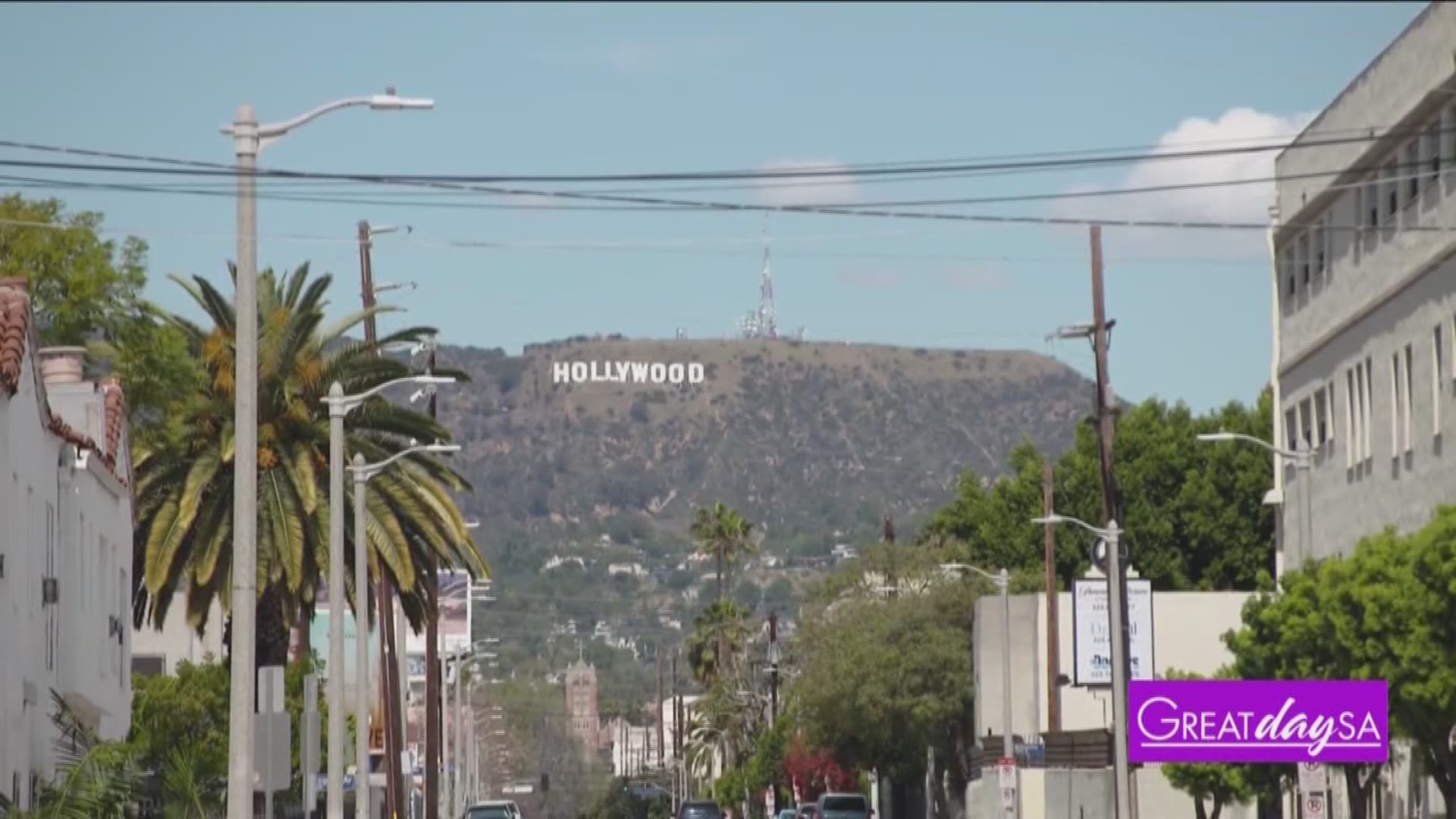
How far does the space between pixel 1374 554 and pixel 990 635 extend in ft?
122

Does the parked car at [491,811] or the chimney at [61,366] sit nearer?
the chimney at [61,366]

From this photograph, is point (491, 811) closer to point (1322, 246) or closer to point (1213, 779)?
point (1213, 779)

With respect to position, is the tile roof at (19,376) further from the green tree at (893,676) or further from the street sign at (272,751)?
the green tree at (893,676)

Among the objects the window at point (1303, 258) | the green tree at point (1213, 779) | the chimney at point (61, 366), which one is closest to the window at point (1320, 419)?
the window at point (1303, 258)

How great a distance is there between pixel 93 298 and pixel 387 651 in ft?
32.4

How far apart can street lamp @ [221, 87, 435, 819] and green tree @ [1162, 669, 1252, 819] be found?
2640 cm

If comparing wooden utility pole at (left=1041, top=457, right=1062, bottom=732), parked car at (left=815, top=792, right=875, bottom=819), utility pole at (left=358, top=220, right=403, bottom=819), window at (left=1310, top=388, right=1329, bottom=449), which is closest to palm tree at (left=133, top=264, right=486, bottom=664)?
utility pole at (left=358, top=220, right=403, bottom=819)

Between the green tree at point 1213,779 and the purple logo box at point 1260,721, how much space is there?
13.7ft

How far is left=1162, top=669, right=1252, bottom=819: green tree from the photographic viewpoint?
4903cm

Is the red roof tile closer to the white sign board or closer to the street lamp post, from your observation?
the street lamp post

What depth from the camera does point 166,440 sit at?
48.5 m

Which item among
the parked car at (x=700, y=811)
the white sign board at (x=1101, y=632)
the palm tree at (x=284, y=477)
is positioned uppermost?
the palm tree at (x=284, y=477)

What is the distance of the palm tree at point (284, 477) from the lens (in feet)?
153

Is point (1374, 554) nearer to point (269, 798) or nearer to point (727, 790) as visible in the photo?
point (269, 798)
